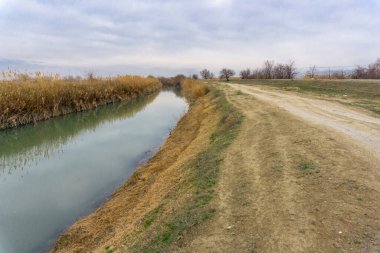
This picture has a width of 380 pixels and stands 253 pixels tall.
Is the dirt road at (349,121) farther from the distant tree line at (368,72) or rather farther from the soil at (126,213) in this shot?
the distant tree line at (368,72)

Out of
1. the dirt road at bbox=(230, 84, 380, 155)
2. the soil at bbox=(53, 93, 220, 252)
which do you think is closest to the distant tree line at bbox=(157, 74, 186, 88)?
the dirt road at bbox=(230, 84, 380, 155)

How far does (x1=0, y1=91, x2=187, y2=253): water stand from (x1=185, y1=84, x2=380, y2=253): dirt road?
3347 millimetres

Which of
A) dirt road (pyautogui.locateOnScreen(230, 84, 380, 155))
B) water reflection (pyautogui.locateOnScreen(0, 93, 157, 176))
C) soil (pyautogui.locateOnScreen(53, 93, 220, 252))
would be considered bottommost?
soil (pyautogui.locateOnScreen(53, 93, 220, 252))

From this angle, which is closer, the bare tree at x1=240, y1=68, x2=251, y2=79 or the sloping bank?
the sloping bank

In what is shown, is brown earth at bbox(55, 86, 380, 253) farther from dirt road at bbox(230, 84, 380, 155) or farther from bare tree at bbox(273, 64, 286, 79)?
bare tree at bbox(273, 64, 286, 79)

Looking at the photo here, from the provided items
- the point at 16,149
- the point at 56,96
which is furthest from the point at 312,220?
the point at 56,96

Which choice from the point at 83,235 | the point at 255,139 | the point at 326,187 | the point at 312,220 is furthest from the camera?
the point at 255,139

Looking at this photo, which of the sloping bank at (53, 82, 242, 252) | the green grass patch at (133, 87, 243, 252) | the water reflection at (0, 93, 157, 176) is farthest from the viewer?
the water reflection at (0, 93, 157, 176)

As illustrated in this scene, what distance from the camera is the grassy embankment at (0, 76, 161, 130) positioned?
52.6 ft

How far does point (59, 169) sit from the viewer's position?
10711 millimetres

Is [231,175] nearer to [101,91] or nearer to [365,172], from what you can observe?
[365,172]

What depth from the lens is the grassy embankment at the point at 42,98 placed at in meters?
16.0

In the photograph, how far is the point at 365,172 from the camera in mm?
5914

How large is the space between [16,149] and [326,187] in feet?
37.7
